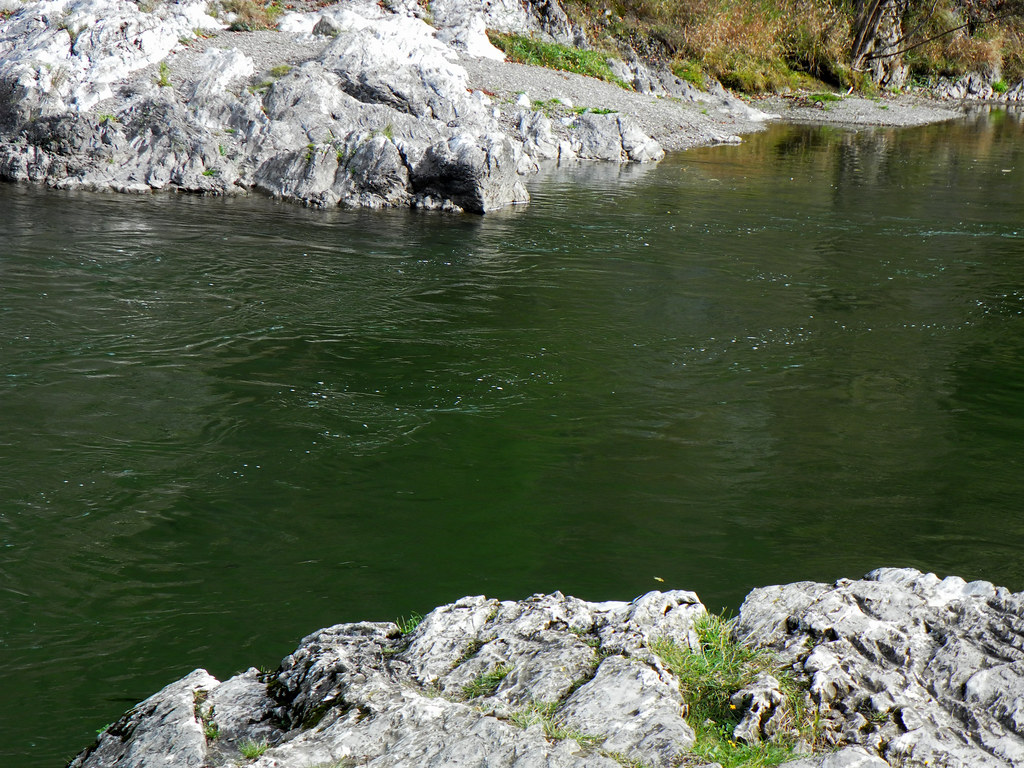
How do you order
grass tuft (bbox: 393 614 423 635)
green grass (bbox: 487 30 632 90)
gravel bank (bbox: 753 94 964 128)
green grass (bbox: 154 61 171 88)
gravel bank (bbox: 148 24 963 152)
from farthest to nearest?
gravel bank (bbox: 753 94 964 128)
green grass (bbox: 487 30 632 90)
gravel bank (bbox: 148 24 963 152)
green grass (bbox: 154 61 171 88)
grass tuft (bbox: 393 614 423 635)

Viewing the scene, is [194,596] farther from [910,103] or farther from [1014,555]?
[910,103]

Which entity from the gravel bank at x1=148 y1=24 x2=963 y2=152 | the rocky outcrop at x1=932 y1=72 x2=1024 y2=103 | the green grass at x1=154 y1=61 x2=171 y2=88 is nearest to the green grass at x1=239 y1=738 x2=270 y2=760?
the green grass at x1=154 y1=61 x2=171 y2=88

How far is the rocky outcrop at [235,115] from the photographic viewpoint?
1811 centimetres

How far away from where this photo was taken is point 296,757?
11.3 feet

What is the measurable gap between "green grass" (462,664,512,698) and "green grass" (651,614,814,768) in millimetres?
690

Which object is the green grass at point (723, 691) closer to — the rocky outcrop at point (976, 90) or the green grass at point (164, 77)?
the green grass at point (164, 77)

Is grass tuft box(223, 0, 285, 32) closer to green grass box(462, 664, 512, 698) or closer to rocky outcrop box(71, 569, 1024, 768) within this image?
rocky outcrop box(71, 569, 1024, 768)

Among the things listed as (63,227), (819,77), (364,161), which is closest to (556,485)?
(63,227)

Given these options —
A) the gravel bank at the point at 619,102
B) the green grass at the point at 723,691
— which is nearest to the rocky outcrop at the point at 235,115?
the gravel bank at the point at 619,102

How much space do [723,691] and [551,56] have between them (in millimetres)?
31875

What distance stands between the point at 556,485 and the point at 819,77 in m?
47.9

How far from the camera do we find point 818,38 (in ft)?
159

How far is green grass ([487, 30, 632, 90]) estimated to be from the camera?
3234 cm

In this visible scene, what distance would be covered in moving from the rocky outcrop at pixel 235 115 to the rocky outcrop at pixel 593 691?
563 inches
